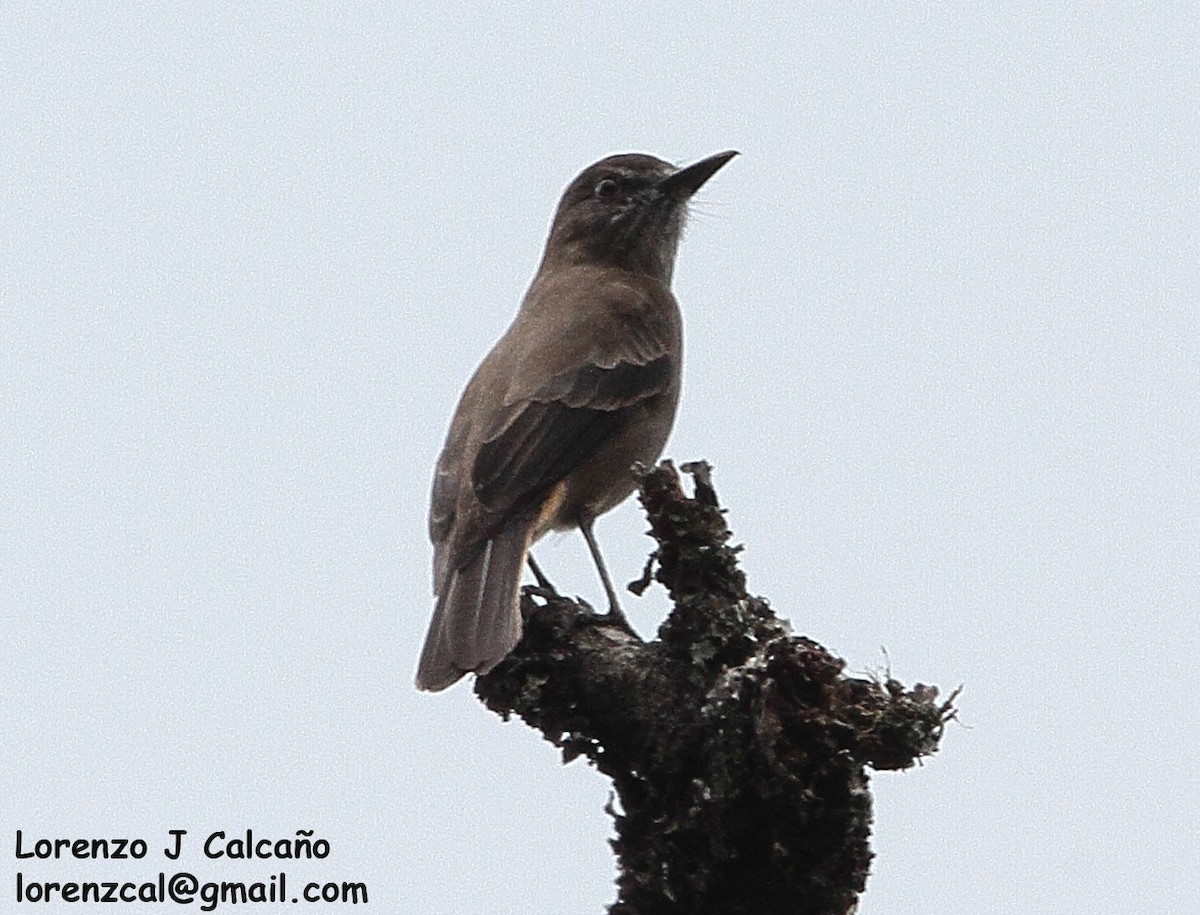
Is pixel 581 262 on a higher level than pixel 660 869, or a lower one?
higher

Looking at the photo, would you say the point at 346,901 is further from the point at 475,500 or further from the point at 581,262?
the point at 581,262

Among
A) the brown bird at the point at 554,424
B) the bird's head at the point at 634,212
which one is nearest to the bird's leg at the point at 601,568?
the brown bird at the point at 554,424

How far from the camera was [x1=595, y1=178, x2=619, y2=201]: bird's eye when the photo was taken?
10781 millimetres

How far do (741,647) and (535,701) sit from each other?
0.90 m

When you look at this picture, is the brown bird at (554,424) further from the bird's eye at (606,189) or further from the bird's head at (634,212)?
the bird's eye at (606,189)

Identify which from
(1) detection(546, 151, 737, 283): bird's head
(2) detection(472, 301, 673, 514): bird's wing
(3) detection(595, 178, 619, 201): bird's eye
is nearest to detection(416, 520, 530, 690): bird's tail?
(2) detection(472, 301, 673, 514): bird's wing

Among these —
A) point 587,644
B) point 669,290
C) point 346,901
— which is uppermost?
point 669,290

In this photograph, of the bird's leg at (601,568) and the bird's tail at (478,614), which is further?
the bird's leg at (601,568)

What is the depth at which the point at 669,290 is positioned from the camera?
412 inches

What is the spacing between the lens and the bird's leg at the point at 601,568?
25.5 ft

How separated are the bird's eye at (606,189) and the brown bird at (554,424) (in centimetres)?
16

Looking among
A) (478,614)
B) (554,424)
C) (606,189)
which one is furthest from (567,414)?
(606,189)

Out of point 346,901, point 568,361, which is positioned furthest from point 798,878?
point 568,361

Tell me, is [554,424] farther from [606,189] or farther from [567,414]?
[606,189]
